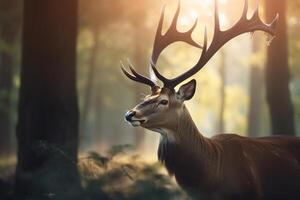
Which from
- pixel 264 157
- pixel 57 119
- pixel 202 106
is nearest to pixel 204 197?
pixel 264 157

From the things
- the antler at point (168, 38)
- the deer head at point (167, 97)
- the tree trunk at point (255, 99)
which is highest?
the antler at point (168, 38)

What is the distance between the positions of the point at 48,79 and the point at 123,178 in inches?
99.1

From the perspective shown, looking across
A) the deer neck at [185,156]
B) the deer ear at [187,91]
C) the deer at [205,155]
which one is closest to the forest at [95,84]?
the deer neck at [185,156]

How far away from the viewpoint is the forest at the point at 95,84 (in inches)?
366

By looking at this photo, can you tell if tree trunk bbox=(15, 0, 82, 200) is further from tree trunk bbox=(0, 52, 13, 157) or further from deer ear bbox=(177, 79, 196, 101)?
tree trunk bbox=(0, 52, 13, 157)

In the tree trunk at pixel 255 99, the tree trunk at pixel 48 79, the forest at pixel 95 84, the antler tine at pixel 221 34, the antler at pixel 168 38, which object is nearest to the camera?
the antler tine at pixel 221 34

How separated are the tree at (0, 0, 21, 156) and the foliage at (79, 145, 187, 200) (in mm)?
13192

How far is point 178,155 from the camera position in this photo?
8.73 meters

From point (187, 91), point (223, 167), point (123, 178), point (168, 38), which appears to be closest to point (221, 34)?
point (168, 38)

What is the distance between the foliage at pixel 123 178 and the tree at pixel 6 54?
1319 cm

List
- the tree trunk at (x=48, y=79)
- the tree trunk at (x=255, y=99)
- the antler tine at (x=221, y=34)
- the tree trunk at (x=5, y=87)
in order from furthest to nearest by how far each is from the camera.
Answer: the tree trunk at (x=255, y=99)
the tree trunk at (x=5, y=87)
the tree trunk at (x=48, y=79)
the antler tine at (x=221, y=34)

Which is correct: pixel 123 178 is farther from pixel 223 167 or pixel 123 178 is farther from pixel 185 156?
pixel 223 167

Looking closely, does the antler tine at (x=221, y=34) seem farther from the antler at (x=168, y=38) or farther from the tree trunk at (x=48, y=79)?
the tree trunk at (x=48, y=79)

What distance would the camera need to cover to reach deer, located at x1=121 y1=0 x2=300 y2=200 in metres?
8.69
